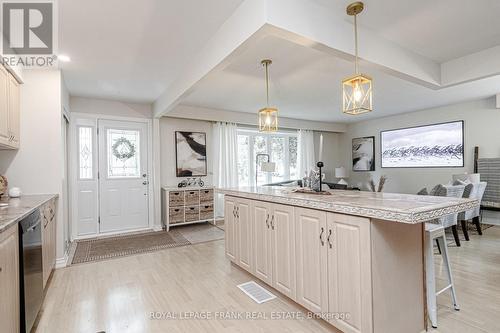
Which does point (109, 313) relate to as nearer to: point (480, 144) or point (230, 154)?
point (230, 154)

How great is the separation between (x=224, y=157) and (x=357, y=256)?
450cm

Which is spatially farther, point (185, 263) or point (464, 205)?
point (185, 263)

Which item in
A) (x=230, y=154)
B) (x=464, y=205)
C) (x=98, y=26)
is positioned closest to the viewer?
(x=464, y=205)

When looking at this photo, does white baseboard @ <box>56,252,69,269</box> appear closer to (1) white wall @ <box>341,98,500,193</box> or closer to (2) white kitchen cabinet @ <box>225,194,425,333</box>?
(2) white kitchen cabinet @ <box>225,194,425,333</box>

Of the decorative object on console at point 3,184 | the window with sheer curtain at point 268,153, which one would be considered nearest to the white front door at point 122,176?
the decorative object on console at point 3,184

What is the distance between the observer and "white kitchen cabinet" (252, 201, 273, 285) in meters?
2.41

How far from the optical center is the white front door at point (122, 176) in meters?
4.67

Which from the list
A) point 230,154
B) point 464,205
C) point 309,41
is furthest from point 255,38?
point 230,154

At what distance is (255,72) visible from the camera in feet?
11.3

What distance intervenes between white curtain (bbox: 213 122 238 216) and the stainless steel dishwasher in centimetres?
373

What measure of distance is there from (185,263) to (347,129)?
6322mm

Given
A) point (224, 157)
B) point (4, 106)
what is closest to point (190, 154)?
point (224, 157)

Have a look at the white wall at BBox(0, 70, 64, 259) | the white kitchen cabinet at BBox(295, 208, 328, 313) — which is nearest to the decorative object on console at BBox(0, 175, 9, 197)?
the white wall at BBox(0, 70, 64, 259)

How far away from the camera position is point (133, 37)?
253 centimetres
